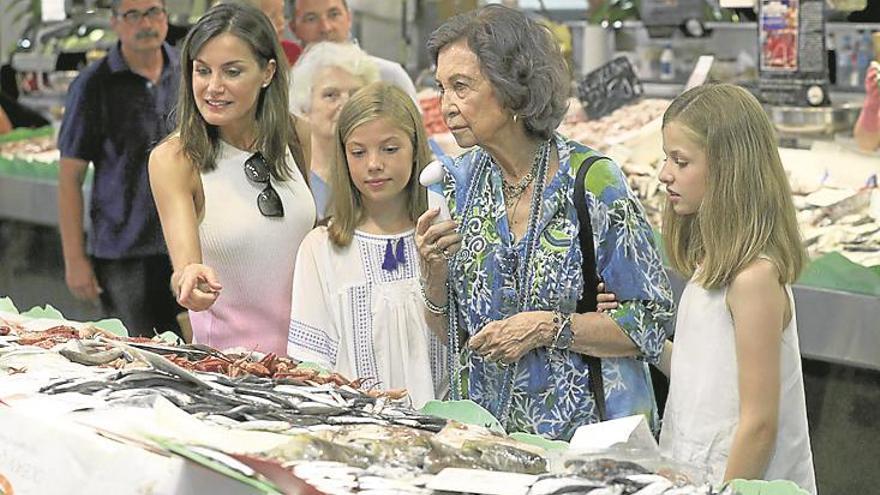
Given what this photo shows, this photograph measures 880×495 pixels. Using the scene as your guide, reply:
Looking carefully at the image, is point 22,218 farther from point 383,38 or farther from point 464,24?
point 464,24

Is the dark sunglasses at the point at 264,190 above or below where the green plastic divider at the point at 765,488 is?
above

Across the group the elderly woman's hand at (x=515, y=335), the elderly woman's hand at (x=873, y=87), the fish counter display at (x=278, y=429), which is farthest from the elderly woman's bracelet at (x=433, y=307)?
the elderly woman's hand at (x=873, y=87)

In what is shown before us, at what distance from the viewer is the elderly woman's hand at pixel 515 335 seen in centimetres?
291

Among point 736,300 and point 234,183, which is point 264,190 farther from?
point 736,300

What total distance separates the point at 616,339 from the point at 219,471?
1.21m

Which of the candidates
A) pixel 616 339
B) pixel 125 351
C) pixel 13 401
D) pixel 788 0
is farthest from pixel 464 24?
pixel 788 0

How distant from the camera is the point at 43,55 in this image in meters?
7.78

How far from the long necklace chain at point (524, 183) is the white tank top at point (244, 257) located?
78 centimetres

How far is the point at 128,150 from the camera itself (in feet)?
17.1

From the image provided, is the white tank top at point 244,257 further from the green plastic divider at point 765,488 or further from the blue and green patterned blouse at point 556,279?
the green plastic divider at point 765,488

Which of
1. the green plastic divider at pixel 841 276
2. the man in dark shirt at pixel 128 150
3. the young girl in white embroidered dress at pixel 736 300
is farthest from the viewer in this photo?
the man in dark shirt at pixel 128 150

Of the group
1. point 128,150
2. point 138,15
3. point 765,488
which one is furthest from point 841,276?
point 138,15

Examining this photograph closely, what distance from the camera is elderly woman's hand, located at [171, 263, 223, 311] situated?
3012 mm

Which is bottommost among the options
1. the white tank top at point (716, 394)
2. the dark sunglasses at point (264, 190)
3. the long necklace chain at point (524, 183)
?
the white tank top at point (716, 394)
